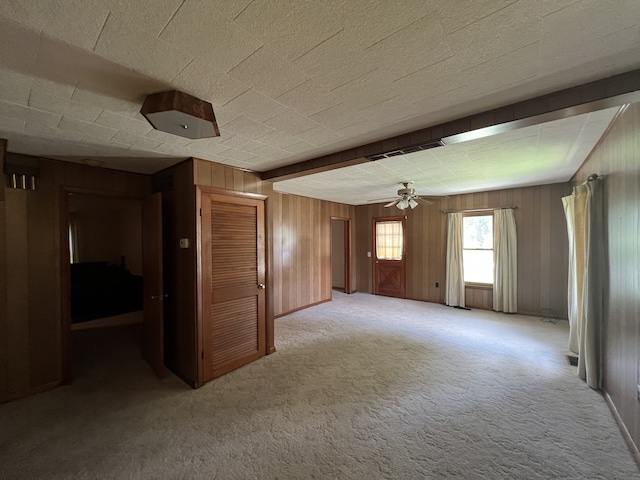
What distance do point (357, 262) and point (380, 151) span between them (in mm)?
5206

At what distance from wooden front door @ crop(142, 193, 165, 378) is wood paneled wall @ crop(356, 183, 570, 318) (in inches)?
212

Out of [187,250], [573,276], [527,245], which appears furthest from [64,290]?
[527,245]

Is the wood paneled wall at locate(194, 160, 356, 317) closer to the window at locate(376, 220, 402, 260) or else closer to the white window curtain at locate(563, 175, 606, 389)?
the window at locate(376, 220, 402, 260)

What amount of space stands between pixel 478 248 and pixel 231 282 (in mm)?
5206

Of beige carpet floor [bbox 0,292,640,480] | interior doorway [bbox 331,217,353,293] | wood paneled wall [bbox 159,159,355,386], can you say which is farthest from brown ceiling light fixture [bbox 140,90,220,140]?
interior doorway [bbox 331,217,353,293]

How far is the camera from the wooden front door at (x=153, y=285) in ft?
9.37

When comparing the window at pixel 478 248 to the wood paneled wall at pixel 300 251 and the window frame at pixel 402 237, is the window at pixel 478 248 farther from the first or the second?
the wood paneled wall at pixel 300 251

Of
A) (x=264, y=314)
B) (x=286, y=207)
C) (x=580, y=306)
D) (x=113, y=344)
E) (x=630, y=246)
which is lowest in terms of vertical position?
(x=113, y=344)

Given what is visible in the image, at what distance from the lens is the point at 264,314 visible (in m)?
3.38

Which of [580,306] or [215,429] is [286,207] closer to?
[215,429]

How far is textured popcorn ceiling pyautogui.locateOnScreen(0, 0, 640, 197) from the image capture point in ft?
3.23

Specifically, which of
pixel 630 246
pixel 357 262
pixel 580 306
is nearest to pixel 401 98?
pixel 630 246

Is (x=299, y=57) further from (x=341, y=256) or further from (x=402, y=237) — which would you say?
(x=341, y=256)

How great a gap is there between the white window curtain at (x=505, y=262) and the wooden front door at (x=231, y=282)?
465cm
